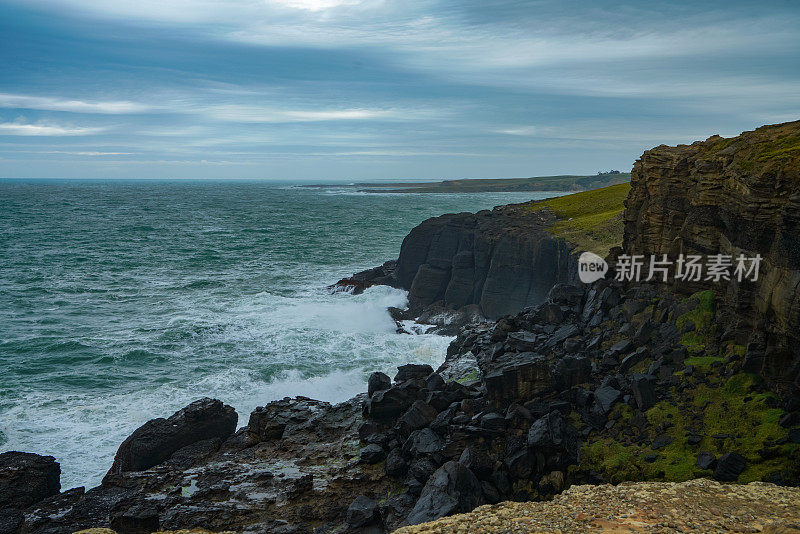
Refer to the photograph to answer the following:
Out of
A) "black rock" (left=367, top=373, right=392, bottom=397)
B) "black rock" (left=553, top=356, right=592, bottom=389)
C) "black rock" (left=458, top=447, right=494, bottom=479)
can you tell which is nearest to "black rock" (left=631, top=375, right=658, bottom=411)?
"black rock" (left=553, top=356, right=592, bottom=389)

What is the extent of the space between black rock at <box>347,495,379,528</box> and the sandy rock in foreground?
2.51 meters

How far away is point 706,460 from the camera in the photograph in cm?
1556

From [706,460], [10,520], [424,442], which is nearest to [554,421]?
[706,460]

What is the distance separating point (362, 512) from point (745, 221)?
51.4 ft

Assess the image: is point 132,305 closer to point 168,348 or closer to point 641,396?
point 168,348

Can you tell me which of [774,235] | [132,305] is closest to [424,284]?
[132,305]

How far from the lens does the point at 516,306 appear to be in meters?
44.7

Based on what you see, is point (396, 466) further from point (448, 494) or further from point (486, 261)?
point (486, 261)

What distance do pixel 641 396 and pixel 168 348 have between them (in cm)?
3166

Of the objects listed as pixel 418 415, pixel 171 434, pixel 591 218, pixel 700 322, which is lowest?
pixel 171 434

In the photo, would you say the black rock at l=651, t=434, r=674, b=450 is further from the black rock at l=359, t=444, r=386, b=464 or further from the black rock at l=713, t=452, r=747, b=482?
the black rock at l=359, t=444, r=386, b=464

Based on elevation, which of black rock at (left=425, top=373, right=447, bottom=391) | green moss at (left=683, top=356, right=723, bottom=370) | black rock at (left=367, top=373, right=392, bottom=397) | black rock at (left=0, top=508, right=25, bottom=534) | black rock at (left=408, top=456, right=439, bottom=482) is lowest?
black rock at (left=0, top=508, right=25, bottom=534)

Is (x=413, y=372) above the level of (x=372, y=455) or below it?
above

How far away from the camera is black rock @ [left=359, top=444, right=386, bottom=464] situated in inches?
785
